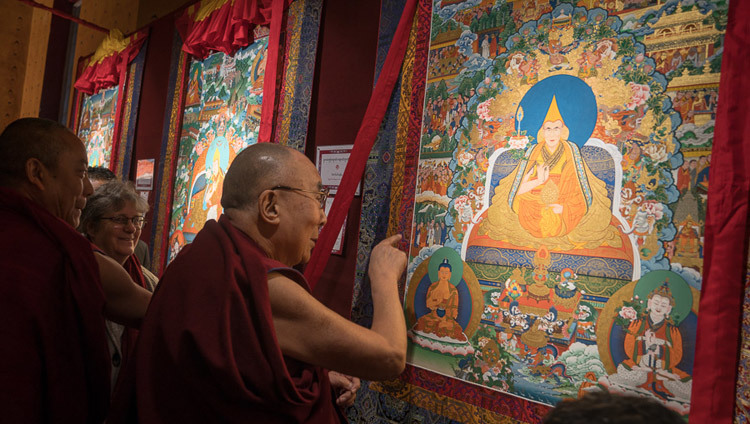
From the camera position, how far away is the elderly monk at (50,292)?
61.1 inches

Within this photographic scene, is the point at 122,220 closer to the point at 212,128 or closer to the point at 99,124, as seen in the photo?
the point at 212,128

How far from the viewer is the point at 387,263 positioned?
213 centimetres

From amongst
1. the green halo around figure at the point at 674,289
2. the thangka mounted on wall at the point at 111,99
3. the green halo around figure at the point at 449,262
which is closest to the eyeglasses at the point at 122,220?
the green halo around figure at the point at 449,262

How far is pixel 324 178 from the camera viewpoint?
2996 mm

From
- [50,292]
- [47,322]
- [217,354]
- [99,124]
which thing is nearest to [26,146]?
[50,292]

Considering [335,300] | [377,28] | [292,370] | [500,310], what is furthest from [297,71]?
[292,370]

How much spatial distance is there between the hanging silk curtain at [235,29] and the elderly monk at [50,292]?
165 cm

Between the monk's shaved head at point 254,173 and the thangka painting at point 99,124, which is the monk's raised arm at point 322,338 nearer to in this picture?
the monk's shaved head at point 254,173

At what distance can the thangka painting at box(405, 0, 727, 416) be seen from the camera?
1.62 metres

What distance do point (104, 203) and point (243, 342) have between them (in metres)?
1.57

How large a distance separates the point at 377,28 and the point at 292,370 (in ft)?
7.01

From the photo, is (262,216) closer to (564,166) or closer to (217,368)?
(217,368)

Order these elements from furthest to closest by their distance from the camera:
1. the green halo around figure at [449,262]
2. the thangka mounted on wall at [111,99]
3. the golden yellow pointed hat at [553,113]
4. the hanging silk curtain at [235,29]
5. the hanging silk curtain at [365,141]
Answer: the thangka mounted on wall at [111,99], the hanging silk curtain at [235,29], the hanging silk curtain at [365,141], the green halo around figure at [449,262], the golden yellow pointed hat at [553,113]

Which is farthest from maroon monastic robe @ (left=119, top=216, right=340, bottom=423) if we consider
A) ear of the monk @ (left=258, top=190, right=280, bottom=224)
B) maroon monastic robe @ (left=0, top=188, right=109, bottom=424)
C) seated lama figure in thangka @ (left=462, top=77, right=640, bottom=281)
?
seated lama figure in thangka @ (left=462, top=77, right=640, bottom=281)
